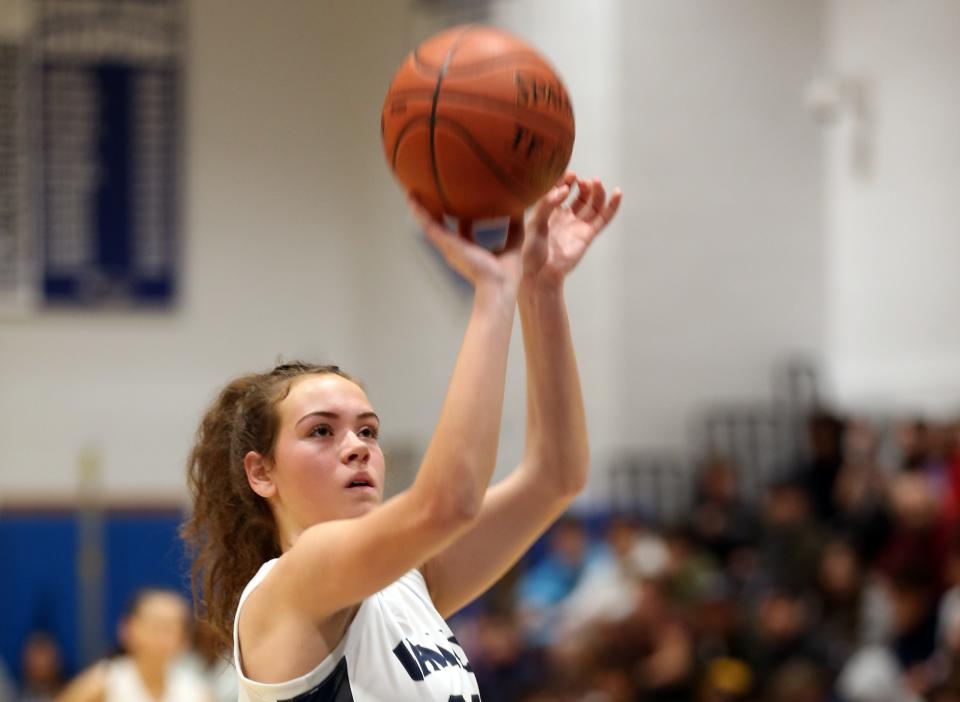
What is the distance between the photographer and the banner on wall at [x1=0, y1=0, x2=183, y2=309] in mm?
12328

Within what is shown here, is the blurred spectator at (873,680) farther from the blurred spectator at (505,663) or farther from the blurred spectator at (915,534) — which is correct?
the blurred spectator at (505,663)

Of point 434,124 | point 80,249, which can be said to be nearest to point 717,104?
point 80,249

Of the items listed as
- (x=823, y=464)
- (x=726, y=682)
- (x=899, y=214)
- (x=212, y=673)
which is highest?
(x=899, y=214)

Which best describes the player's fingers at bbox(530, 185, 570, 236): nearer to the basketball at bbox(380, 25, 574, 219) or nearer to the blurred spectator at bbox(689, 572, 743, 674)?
the basketball at bbox(380, 25, 574, 219)

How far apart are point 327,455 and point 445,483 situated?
40cm

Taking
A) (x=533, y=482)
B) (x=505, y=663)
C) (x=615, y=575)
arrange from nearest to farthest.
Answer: (x=533, y=482) → (x=505, y=663) → (x=615, y=575)

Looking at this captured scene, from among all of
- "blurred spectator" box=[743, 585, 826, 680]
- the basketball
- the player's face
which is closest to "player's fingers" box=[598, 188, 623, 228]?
the basketball

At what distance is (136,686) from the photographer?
552cm

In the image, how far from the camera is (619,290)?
10805mm

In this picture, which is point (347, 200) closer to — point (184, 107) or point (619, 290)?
point (184, 107)

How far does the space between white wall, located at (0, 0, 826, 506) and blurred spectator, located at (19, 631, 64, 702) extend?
5.76ft

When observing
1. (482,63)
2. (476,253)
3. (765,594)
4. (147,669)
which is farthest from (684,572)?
(476,253)

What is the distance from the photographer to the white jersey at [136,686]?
547cm

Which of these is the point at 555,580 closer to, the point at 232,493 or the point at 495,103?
the point at 232,493
